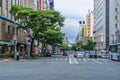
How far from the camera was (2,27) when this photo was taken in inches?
2662

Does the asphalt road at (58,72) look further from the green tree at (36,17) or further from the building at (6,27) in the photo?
the green tree at (36,17)

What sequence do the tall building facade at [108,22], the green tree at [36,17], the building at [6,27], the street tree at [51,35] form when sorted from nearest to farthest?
the building at [6,27] → the green tree at [36,17] → the street tree at [51,35] → the tall building facade at [108,22]

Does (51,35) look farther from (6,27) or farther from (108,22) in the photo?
(108,22)

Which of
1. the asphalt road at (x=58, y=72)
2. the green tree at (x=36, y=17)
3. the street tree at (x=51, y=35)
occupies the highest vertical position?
the green tree at (x=36, y=17)

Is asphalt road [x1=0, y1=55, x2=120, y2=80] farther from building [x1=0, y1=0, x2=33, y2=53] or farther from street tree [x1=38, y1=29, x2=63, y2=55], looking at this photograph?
street tree [x1=38, y1=29, x2=63, y2=55]

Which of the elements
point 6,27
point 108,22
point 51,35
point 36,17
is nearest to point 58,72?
point 36,17

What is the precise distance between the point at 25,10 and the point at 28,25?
12.8ft

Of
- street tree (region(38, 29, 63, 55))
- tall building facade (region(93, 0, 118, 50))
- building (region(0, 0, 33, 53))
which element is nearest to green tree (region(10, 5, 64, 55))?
building (region(0, 0, 33, 53))

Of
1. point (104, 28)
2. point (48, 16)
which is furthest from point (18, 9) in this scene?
point (104, 28)

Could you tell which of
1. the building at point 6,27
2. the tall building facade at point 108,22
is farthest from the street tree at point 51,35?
the tall building facade at point 108,22

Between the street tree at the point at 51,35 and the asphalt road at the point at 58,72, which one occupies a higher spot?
the street tree at the point at 51,35

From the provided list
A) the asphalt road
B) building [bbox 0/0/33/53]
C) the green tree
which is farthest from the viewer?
the green tree

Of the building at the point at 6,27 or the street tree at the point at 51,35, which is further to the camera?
the street tree at the point at 51,35

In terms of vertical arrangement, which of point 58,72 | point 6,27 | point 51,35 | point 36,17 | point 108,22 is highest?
point 108,22
